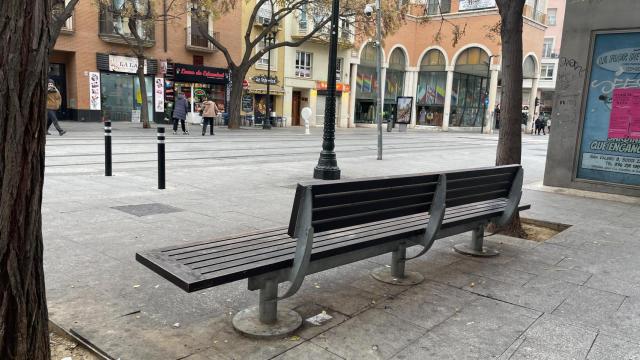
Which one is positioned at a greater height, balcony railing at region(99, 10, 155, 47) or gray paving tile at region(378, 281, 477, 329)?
balcony railing at region(99, 10, 155, 47)

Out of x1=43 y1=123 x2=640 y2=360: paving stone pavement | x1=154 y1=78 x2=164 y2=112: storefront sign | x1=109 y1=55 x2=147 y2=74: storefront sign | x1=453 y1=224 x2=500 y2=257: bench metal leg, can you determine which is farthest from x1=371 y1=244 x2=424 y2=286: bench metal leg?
x1=154 y1=78 x2=164 y2=112: storefront sign

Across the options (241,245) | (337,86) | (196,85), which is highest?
(337,86)

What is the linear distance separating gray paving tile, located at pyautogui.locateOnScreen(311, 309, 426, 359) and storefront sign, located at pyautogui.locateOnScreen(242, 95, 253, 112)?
32.9m

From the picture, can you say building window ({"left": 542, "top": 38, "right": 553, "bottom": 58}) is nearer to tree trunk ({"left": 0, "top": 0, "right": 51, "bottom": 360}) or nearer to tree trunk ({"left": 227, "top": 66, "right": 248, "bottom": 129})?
tree trunk ({"left": 227, "top": 66, "right": 248, "bottom": 129})

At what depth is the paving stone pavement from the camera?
318cm

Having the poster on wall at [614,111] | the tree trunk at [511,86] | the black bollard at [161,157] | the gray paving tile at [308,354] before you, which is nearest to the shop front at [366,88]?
the poster on wall at [614,111]

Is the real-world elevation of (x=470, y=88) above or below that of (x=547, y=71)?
below

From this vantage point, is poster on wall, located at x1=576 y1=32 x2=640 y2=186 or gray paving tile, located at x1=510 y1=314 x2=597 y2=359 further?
poster on wall, located at x1=576 y1=32 x2=640 y2=186

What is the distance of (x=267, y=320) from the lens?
3365 millimetres

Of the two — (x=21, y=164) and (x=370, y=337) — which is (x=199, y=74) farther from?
(x=21, y=164)

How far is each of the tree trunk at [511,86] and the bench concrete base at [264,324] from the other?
3714mm

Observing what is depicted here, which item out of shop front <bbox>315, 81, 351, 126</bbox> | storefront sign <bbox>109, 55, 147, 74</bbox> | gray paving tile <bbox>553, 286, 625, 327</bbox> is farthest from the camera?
shop front <bbox>315, 81, 351, 126</bbox>

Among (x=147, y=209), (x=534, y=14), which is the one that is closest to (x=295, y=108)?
(x=534, y=14)

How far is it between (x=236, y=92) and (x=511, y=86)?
22.7 meters
